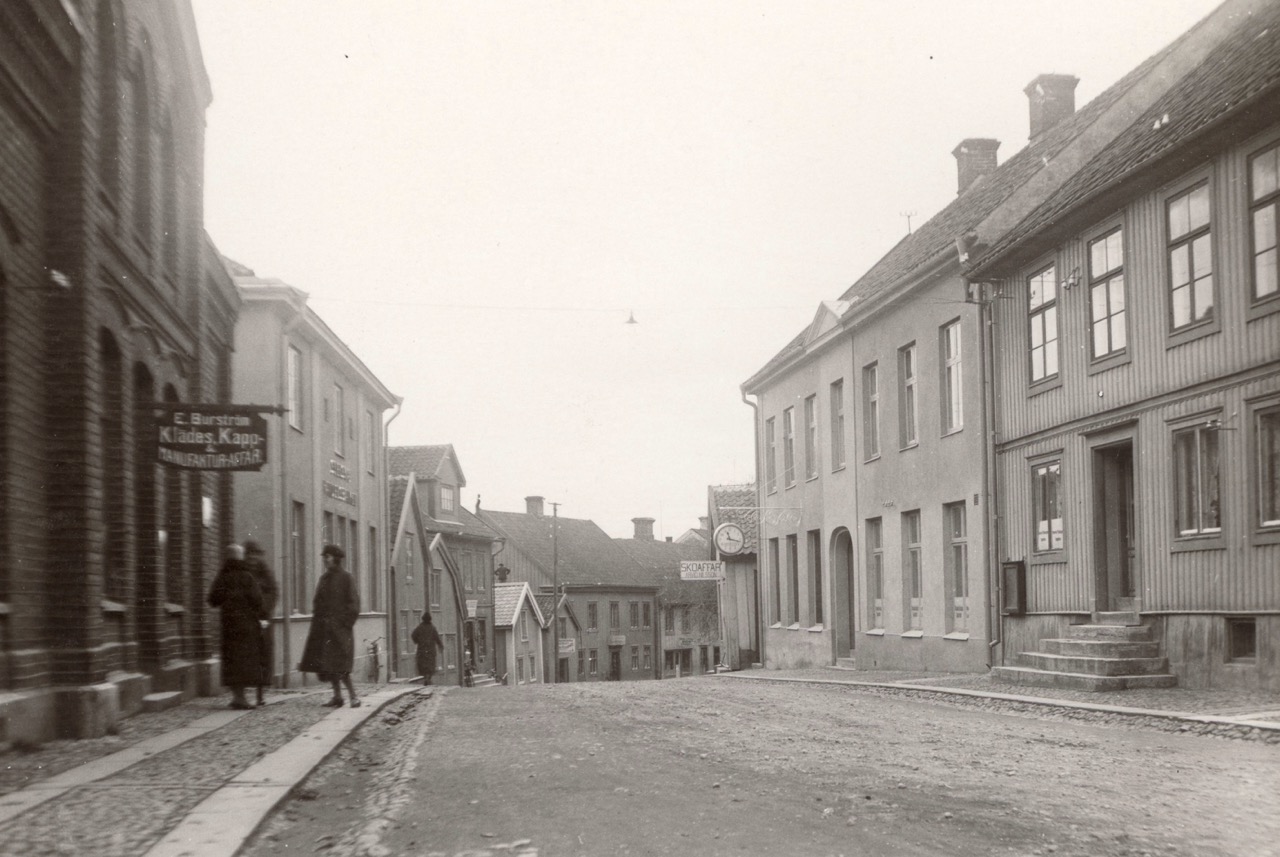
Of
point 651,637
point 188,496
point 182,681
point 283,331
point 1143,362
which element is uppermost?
point 283,331

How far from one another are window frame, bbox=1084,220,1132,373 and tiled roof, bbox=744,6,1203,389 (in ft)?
11.4

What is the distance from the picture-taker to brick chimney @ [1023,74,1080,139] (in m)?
26.8

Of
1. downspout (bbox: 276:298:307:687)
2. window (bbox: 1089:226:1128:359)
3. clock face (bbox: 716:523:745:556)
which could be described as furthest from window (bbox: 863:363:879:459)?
downspout (bbox: 276:298:307:687)

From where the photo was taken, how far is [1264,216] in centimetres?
1405

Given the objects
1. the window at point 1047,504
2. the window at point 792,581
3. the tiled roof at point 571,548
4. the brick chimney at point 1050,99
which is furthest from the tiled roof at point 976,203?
the tiled roof at point 571,548

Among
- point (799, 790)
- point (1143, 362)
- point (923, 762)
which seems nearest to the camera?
point (799, 790)

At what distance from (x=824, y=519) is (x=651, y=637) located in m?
52.2

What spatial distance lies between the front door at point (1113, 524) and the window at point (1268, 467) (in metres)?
3.28

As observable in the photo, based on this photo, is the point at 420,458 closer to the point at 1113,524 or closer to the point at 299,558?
the point at 299,558

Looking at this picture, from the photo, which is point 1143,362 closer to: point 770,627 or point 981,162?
point 981,162

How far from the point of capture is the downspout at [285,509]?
24.2 m

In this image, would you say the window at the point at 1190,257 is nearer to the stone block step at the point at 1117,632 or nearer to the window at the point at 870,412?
the stone block step at the point at 1117,632

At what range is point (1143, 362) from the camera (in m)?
16.5

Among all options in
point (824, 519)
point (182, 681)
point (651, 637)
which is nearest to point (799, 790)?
point (182, 681)
